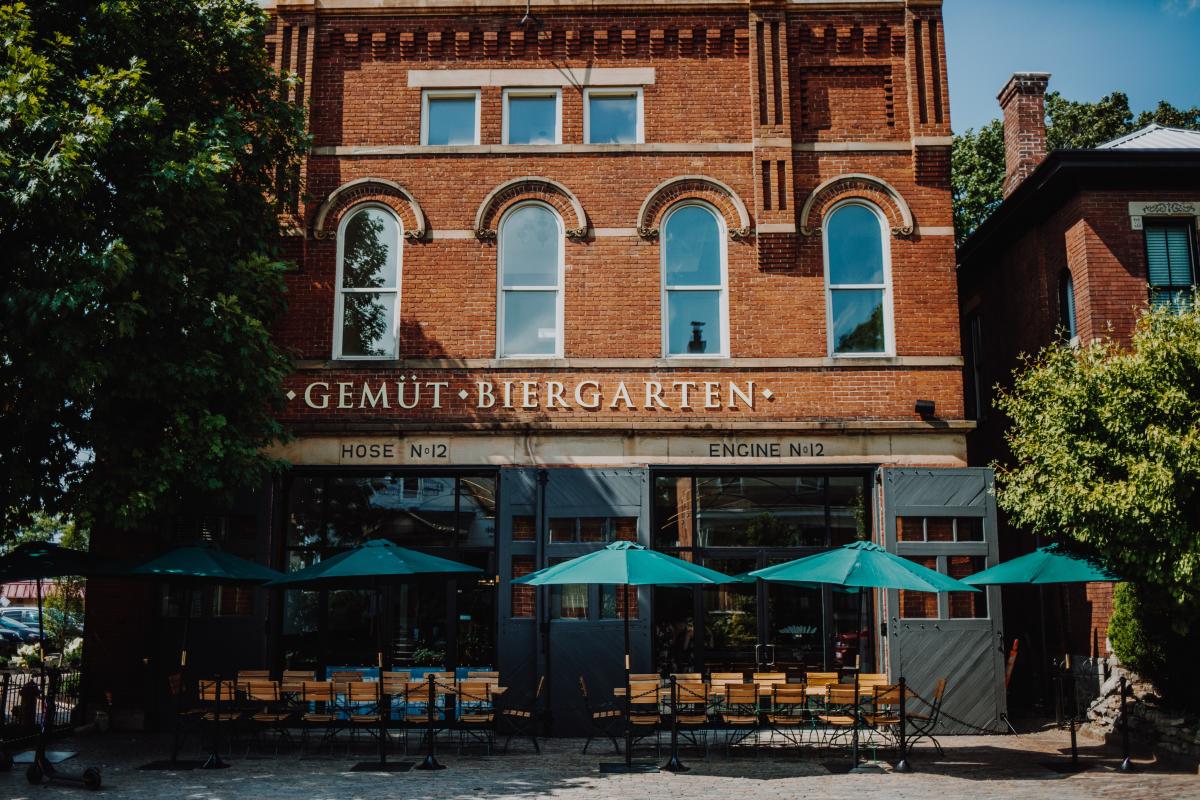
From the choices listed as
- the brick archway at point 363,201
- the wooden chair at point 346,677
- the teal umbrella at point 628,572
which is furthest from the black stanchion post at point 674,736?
the brick archway at point 363,201

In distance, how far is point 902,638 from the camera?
13.9 m

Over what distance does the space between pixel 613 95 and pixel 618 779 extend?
9928mm

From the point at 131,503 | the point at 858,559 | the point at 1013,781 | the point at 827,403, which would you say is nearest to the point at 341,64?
the point at 131,503

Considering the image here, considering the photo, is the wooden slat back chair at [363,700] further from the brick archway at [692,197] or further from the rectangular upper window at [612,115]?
the rectangular upper window at [612,115]

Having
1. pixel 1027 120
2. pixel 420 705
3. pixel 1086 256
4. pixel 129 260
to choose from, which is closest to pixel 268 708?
pixel 420 705

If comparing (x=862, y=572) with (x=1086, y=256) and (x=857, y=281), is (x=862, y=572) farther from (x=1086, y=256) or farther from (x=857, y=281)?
→ (x=1086, y=256)

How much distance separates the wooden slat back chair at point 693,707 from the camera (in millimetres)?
11953

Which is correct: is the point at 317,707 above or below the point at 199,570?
below

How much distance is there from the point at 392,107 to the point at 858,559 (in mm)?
9565

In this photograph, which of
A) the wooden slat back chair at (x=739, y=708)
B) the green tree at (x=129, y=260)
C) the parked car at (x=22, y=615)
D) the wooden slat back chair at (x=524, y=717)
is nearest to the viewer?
the green tree at (x=129, y=260)

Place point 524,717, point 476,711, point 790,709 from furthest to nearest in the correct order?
point 524,717
point 790,709
point 476,711

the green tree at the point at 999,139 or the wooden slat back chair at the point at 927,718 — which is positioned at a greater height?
the green tree at the point at 999,139

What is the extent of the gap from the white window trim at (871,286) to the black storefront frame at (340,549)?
5207mm

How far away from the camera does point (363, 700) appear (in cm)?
1259
